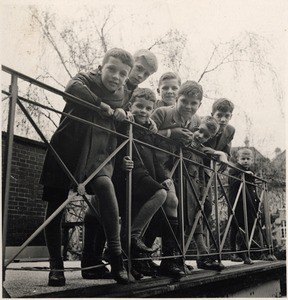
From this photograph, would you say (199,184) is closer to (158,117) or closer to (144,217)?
(158,117)

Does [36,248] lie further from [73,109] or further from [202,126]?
[73,109]

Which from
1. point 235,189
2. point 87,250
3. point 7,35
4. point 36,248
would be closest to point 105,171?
point 87,250

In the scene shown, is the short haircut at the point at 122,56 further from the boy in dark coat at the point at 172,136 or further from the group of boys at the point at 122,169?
the boy in dark coat at the point at 172,136

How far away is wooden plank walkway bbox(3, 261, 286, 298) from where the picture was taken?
1724mm

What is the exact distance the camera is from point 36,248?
5.09 metres

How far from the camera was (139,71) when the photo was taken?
272 centimetres

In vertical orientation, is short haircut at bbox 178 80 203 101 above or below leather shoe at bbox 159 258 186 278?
above

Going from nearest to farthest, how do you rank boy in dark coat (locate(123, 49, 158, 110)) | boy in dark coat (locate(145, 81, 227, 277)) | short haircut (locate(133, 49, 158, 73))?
boy in dark coat (locate(145, 81, 227, 277))
boy in dark coat (locate(123, 49, 158, 110))
short haircut (locate(133, 49, 158, 73))

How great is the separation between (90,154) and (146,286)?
2.31 ft

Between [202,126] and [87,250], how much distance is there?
1.40 metres

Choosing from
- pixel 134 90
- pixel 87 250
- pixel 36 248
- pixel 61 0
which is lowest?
pixel 36 248

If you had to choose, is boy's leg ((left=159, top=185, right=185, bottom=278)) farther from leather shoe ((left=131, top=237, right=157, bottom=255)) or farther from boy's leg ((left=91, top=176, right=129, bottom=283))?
boy's leg ((left=91, top=176, right=129, bottom=283))

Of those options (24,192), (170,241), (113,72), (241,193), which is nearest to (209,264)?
(170,241)

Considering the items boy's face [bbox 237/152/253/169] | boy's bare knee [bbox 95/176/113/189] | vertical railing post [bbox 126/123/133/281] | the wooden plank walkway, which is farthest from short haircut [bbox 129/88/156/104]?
boy's face [bbox 237/152/253/169]
